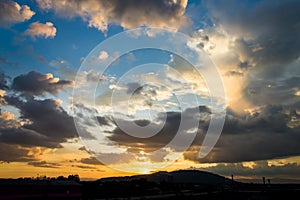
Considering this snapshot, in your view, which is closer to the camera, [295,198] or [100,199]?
[100,199]

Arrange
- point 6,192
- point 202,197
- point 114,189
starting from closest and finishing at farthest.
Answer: point 6,192 → point 202,197 → point 114,189

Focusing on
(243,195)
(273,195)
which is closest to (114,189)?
(243,195)

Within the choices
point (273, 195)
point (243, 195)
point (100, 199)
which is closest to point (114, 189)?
point (100, 199)

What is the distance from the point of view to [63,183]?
9325cm


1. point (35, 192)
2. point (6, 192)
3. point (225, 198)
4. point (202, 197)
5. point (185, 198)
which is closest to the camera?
point (6, 192)

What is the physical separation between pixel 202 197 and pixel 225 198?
16.8m

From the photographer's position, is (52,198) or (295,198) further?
(295,198)

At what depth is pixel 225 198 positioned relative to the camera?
4798 inches

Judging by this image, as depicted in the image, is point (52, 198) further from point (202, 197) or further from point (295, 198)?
point (295, 198)

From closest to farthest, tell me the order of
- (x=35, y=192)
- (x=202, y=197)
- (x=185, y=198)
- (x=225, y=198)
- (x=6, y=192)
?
1. (x=6, y=192)
2. (x=35, y=192)
3. (x=185, y=198)
4. (x=202, y=197)
5. (x=225, y=198)

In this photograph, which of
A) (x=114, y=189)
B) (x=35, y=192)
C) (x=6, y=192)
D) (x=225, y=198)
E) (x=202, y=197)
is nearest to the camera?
(x=6, y=192)

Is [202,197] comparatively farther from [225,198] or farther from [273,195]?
[273,195]

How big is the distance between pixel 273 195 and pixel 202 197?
39470 millimetres

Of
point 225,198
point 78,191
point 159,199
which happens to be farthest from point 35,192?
point 225,198
